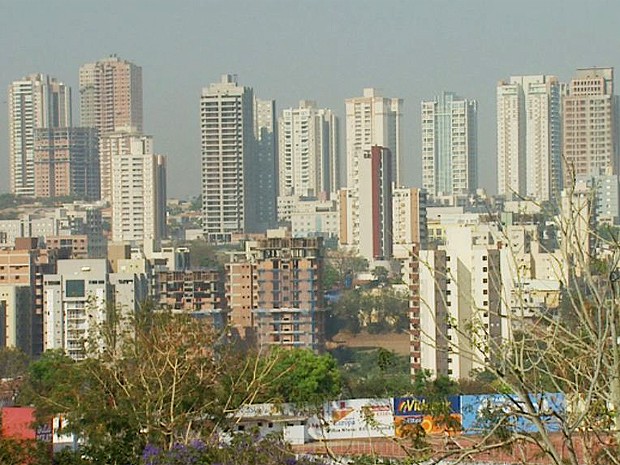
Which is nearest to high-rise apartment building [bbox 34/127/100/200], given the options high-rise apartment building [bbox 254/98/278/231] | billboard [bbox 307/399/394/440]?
high-rise apartment building [bbox 254/98/278/231]

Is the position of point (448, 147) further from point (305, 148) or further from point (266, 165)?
point (266, 165)

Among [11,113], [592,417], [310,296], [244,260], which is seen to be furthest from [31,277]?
[11,113]

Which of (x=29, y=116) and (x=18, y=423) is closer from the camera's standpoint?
(x=18, y=423)

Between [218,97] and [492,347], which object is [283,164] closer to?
[218,97]

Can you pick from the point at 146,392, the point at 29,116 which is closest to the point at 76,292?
the point at 146,392

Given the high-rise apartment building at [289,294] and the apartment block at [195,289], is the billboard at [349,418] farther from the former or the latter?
the apartment block at [195,289]

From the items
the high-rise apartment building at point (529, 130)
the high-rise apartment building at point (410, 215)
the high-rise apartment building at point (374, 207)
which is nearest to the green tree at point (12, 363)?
the high-rise apartment building at point (410, 215)
